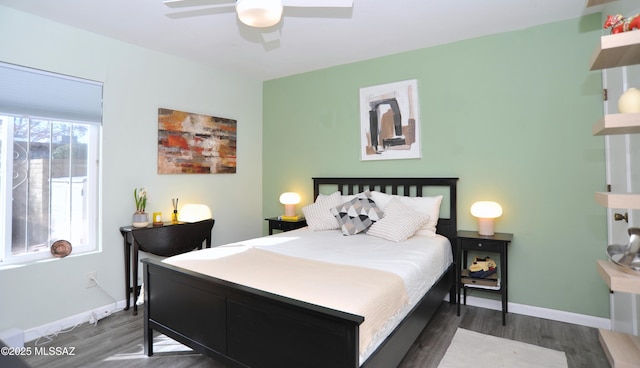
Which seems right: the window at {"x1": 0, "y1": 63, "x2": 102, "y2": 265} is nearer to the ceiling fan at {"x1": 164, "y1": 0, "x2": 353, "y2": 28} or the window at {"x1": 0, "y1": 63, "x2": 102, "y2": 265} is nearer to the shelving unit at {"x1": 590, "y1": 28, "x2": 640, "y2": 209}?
the ceiling fan at {"x1": 164, "y1": 0, "x2": 353, "y2": 28}

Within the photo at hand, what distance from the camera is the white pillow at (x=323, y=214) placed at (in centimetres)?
354

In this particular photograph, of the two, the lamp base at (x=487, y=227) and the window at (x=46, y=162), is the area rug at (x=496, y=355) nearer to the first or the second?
the lamp base at (x=487, y=227)

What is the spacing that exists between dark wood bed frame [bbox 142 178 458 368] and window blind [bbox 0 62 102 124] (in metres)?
1.60

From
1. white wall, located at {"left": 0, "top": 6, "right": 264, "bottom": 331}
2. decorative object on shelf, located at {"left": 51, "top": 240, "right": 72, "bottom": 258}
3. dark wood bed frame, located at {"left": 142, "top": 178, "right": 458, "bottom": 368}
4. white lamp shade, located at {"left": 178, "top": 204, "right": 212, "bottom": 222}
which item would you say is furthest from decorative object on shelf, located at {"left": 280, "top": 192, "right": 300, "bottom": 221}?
decorative object on shelf, located at {"left": 51, "top": 240, "right": 72, "bottom": 258}

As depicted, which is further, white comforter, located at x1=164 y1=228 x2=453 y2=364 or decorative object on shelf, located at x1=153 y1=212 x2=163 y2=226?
decorative object on shelf, located at x1=153 y1=212 x2=163 y2=226

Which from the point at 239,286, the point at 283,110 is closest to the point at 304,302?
the point at 239,286

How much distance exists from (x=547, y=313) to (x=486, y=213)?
1.01 meters

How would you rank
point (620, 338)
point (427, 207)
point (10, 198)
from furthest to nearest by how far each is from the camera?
point (427, 207)
point (10, 198)
point (620, 338)

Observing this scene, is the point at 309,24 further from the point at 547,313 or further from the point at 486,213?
the point at 547,313

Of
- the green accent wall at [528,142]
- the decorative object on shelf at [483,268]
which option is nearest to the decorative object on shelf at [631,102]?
the green accent wall at [528,142]

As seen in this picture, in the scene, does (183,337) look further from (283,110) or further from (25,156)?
(283,110)

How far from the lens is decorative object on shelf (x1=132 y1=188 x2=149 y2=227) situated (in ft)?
10.4

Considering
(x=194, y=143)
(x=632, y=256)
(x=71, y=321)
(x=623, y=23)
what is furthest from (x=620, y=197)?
(x=71, y=321)

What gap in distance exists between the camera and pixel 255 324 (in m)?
1.75
